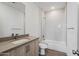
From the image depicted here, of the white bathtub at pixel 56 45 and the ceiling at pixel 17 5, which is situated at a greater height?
the ceiling at pixel 17 5

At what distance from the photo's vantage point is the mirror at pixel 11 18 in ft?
4.85

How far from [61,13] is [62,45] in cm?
125

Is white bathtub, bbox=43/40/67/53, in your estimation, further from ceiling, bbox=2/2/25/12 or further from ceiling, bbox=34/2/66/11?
ceiling, bbox=2/2/25/12

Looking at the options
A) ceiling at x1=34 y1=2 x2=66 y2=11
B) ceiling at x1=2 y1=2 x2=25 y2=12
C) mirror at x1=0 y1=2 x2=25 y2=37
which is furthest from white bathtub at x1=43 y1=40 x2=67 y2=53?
ceiling at x1=2 y1=2 x2=25 y2=12

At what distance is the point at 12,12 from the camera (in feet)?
5.63

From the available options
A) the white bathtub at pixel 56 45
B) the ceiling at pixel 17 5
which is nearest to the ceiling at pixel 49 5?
the ceiling at pixel 17 5

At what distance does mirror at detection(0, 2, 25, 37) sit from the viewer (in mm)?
1479

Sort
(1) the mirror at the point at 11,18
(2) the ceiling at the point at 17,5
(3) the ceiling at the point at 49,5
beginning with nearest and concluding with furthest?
(1) the mirror at the point at 11,18 → (2) the ceiling at the point at 17,5 → (3) the ceiling at the point at 49,5

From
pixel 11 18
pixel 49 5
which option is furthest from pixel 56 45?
pixel 11 18

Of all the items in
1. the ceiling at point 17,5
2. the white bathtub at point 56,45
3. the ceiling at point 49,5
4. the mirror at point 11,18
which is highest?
the ceiling at point 49,5

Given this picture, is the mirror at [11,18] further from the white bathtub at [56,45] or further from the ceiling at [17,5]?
the white bathtub at [56,45]

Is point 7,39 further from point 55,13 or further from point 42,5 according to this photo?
point 55,13

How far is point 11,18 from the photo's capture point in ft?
5.56

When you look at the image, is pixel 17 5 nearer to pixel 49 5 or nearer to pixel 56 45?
pixel 49 5
